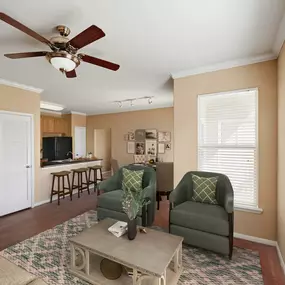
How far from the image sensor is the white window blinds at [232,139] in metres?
2.77

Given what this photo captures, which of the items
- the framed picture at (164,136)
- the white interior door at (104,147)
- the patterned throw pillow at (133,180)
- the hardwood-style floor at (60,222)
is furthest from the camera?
the white interior door at (104,147)

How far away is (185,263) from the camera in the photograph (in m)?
2.20

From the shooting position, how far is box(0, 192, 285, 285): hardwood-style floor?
215 cm

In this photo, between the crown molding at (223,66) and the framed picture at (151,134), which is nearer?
the crown molding at (223,66)

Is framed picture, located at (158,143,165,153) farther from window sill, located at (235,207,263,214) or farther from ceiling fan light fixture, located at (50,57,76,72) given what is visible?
ceiling fan light fixture, located at (50,57,76,72)

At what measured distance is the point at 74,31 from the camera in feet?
6.69

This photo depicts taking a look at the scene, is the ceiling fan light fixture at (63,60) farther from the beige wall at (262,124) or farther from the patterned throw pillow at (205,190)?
the patterned throw pillow at (205,190)

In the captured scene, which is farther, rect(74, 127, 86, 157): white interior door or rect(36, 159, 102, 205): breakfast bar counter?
rect(74, 127, 86, 157): white interior door

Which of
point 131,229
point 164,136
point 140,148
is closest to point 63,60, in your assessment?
point 131,229

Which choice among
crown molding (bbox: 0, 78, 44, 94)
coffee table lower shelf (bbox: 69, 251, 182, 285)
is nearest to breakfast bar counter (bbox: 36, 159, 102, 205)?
crown molding (bbox: 0, 78, 44, 94)

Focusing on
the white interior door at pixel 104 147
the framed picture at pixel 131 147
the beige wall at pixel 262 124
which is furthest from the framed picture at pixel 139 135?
the beige wall at pixel 262 124

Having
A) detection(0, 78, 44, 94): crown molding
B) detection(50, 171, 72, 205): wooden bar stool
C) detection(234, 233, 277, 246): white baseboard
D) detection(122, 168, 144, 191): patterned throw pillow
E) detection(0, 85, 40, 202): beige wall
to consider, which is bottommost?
detection(234, 233, 277, 246): white baseboard

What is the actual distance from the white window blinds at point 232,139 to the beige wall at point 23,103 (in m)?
3.38

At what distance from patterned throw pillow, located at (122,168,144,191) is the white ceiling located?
1716 mm
